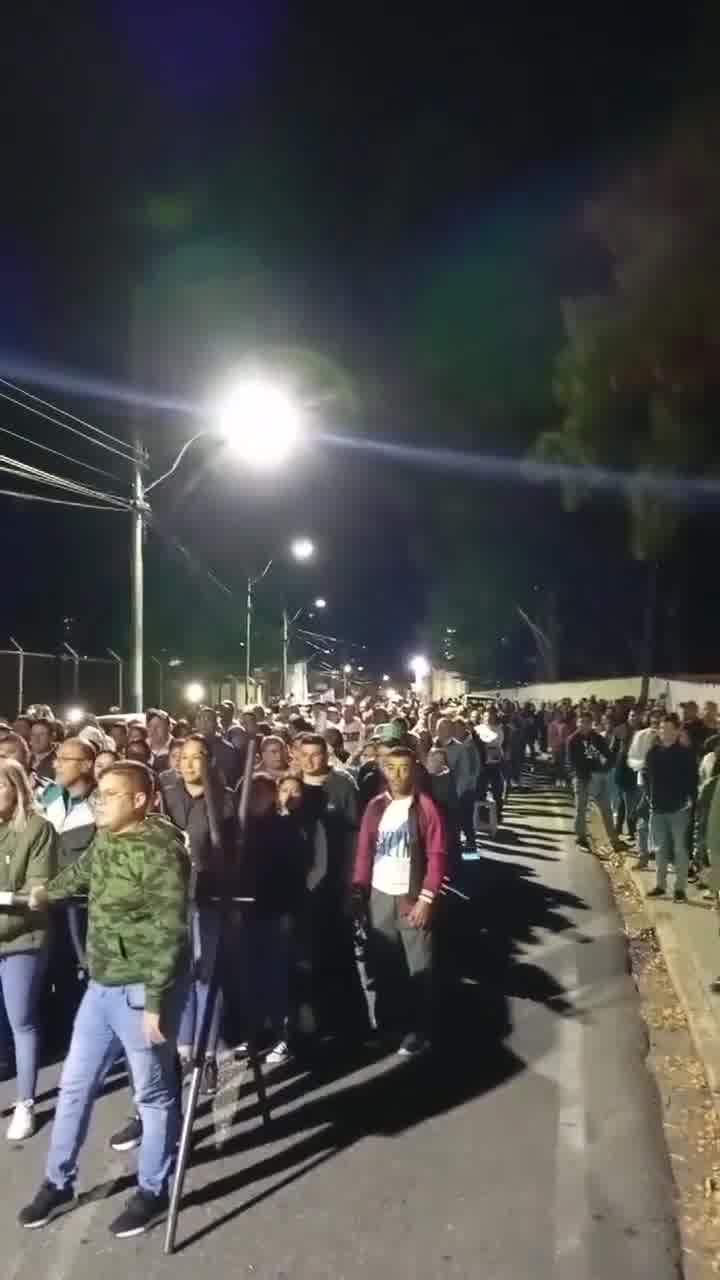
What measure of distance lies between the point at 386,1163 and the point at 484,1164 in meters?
0.43

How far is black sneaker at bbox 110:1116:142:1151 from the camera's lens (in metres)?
5.19

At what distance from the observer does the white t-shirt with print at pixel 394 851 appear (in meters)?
6.62

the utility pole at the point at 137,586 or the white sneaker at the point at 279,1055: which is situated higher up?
the utility pole at the point at 137,586

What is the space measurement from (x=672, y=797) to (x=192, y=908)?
7.25 metres

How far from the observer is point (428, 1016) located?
657 centimetres

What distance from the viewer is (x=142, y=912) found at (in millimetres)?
4336

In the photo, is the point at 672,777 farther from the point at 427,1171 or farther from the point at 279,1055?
the point at 427,1171

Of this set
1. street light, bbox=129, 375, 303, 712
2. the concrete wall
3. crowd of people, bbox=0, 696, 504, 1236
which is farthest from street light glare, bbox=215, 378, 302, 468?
the concrete wall

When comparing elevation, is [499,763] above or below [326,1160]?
above

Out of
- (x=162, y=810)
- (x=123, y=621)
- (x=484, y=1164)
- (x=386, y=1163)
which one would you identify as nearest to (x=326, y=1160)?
(x=386, y=1163)

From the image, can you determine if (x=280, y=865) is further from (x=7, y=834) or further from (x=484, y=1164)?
(x=484, y=1164)

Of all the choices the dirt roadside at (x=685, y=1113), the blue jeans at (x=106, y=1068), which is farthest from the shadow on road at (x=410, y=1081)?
the dirt roadside at (x=685, y=1113)

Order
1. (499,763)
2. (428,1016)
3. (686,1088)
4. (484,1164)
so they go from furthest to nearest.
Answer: (499,763), (428,1016), (686,1088), (484,1164)

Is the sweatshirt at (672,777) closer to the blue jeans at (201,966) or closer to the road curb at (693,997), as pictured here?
the road curb at (693,997)
